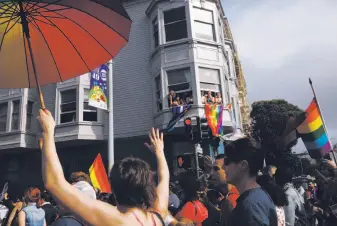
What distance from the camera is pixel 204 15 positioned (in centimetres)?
1745

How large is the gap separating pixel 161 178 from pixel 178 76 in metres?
13.9

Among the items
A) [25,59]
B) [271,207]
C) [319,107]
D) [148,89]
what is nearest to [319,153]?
[319,107]

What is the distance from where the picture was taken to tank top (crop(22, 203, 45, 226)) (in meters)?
4.63

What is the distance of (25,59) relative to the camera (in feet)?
9.96

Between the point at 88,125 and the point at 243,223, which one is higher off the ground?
the point at 88,125

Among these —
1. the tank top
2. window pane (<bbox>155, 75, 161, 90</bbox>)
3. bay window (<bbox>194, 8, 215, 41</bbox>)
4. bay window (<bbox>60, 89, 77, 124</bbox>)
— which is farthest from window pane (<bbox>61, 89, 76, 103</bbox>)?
the tank top

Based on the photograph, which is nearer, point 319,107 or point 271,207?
point 271,207

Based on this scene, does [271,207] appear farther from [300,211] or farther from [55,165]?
[300,211]

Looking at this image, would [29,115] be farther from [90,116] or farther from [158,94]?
[158,94]

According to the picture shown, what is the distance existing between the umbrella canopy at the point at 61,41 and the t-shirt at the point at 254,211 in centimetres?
188

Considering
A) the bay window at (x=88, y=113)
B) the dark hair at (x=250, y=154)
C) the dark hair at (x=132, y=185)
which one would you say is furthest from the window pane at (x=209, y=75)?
the dark hair at (x=132, y=185)

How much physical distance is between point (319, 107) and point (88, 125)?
557 inches

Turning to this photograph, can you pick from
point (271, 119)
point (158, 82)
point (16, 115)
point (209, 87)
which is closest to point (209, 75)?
point (209, 87)

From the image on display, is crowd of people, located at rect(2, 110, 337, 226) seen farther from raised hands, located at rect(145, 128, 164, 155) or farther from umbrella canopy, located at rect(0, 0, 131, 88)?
umbrella canopy, located at rect(0, 0, 131, 88)
